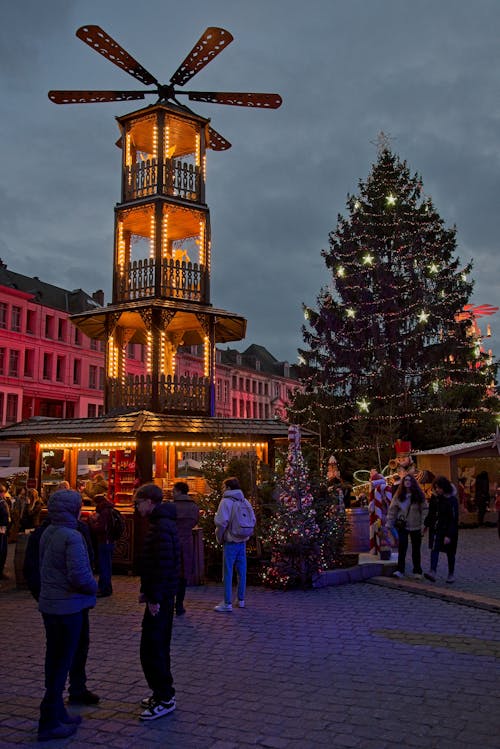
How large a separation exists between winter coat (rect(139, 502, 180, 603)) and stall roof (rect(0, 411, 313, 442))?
8801 mm

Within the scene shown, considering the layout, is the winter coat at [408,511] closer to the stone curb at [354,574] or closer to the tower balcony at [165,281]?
the stone curb at [354,574]

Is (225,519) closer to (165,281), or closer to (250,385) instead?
(165,281)

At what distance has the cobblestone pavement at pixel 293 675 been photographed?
15.8 feet

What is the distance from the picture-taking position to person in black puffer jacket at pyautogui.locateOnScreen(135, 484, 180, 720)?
5.32 m

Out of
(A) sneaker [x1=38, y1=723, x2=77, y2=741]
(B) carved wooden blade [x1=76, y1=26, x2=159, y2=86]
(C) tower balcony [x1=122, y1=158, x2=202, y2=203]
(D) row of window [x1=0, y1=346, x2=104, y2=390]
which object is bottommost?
(A) sneaker [x1=38, y1=723, x2=77, y2=741]

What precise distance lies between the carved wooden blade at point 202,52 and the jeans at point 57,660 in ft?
58.6

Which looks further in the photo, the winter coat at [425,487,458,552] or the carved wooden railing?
the carved wooden railing

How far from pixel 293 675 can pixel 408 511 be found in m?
5.62

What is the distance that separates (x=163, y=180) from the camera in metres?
18.5

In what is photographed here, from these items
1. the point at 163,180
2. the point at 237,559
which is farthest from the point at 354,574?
the point at 163,180

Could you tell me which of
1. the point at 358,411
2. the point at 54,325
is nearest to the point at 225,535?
the point at 358,411

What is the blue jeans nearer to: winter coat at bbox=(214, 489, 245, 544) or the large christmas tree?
winter coat at bbox=(214, 489, 245, 544)

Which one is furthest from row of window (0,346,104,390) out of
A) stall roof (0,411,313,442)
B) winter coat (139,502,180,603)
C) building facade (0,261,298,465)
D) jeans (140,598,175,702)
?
jeans (140,598,175,702)

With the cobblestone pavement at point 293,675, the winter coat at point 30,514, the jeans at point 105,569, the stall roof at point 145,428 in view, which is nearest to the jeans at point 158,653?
the cobblestone pavement at point 293,675
